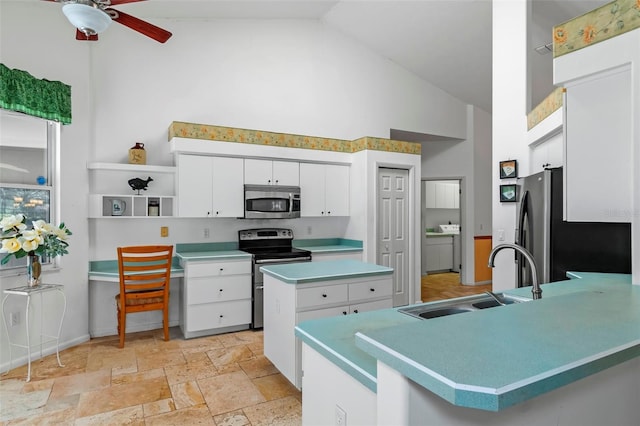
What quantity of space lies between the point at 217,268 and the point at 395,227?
8.11 ft

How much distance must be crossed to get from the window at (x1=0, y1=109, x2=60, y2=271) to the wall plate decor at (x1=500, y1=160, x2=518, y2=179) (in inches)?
181

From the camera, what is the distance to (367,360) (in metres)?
1.18

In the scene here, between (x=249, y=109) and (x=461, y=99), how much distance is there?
3916 mm

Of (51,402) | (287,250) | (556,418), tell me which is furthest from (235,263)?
(556,418)

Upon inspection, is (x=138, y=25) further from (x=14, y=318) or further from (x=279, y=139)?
(x=14, y=318)

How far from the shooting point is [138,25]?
2.58 metres

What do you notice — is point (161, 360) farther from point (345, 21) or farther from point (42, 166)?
point (345, 21)

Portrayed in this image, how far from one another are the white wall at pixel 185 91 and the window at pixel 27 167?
0.13m

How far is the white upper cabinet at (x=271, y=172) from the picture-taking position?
4.45 m

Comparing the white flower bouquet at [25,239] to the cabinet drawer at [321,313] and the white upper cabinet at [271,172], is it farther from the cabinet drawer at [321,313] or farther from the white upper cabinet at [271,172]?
the cabinet drawer at [321,313]

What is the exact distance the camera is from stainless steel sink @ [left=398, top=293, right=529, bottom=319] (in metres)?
1.70

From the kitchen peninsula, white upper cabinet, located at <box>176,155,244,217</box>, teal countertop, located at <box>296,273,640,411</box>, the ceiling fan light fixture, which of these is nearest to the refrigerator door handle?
the kitchen peninsula

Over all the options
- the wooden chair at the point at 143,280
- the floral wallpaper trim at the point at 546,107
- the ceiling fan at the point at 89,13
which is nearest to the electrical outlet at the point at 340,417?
the ceiling fan at the point at 89,13

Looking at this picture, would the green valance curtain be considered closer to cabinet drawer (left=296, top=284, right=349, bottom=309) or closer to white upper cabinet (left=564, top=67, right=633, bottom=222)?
cabinet drawer (left=296, top=284, right=349, bottom=309)
